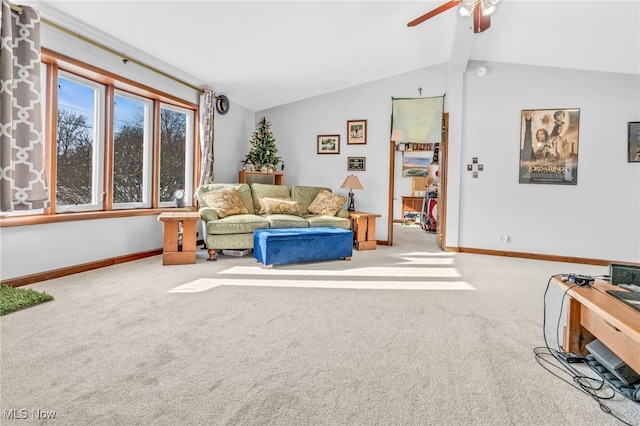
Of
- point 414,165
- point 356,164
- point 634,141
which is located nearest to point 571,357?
point 634,141

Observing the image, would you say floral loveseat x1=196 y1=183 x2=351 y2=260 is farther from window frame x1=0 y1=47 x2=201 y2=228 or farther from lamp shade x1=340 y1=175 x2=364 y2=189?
window frame x1=0 y1=47 x2=201 y2=228

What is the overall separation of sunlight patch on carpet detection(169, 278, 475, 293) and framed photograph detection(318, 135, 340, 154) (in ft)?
10.5

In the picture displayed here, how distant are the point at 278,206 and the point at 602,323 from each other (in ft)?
13.3

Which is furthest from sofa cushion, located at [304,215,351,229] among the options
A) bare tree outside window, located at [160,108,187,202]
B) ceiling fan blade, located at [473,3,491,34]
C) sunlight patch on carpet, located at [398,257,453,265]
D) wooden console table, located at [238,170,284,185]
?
ceiling fan blade, located at [473,3,491,34]

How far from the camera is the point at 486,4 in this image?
289 centimetres

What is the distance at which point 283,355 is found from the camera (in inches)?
74.6

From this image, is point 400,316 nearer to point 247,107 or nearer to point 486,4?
point 486,4

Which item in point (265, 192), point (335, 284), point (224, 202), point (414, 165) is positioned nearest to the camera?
point (335, 284)

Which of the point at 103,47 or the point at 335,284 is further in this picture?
the point at 103,47

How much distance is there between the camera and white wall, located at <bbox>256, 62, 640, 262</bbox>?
4.66 metres

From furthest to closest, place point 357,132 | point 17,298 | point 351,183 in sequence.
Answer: point 357,132 < point 351,183 < point 17,298

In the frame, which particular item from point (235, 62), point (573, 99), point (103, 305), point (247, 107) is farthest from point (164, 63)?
point (573, 99)

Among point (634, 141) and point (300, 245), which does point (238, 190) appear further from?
point (634, 141)

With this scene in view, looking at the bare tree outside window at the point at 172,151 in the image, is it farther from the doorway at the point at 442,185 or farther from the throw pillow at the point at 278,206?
the doorway at the point at 442,185
